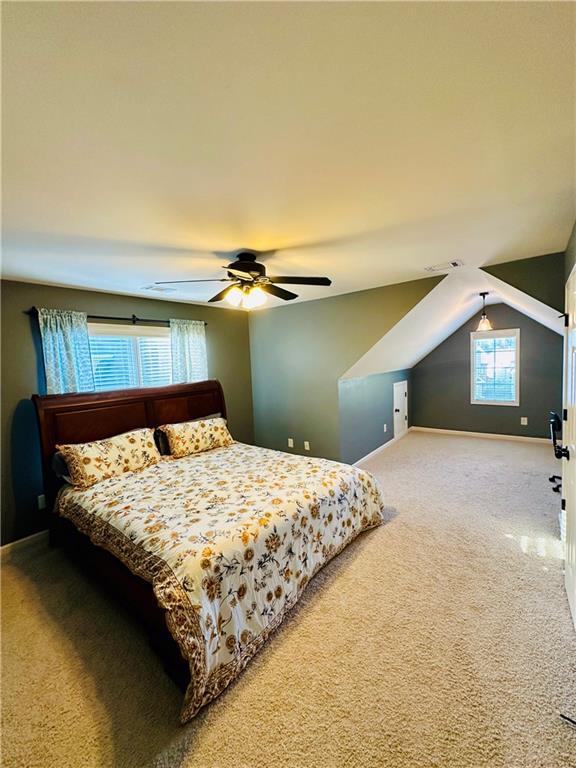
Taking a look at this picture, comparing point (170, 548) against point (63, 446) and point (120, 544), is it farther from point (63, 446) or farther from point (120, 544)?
point (63, 446)

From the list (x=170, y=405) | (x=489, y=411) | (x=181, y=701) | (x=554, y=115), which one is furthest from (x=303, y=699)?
(x=489, y=411)

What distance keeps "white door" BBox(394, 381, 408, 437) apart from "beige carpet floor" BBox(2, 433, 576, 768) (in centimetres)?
320

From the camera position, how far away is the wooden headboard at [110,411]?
2700mm

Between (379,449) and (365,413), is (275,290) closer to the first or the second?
(365,413)

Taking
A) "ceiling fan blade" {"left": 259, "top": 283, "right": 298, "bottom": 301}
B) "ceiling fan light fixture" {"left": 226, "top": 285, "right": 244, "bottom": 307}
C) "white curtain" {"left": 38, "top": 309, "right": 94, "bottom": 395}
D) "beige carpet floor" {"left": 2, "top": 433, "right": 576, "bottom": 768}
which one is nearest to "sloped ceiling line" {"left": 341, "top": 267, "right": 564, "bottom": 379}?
"ceiling fan blade" {"left": 259, "top": 283, "right": 298, "bottom": 301}

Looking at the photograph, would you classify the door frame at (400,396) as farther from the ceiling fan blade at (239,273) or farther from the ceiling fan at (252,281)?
the ceiling fan blade at (239,273)

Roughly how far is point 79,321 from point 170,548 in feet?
8.22

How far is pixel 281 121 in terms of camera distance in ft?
→ 3.51

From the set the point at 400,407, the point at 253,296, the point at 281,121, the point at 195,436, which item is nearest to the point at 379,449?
the point at 400,407

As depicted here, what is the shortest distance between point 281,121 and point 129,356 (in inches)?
122

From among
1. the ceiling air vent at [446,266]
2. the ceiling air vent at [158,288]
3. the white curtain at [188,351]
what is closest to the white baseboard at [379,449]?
the white curtain at [188,351]

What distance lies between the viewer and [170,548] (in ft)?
5.40

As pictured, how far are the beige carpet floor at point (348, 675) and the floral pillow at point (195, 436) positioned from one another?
4.27ft

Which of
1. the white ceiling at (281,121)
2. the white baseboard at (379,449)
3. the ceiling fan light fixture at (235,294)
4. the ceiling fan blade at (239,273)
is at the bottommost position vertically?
the white baseboard at (379,449)
